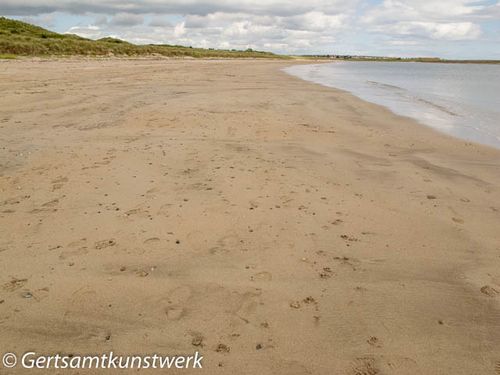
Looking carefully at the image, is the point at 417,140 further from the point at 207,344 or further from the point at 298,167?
the point at 207,344

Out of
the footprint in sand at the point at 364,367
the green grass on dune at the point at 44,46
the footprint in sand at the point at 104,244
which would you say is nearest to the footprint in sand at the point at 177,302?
the footprint in sand at the point at 104,244

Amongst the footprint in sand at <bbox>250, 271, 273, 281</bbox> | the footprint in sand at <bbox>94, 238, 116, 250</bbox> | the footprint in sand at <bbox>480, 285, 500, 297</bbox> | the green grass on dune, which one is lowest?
the footprint in sand at <bbox>250, 271, 273, 281</bbox>

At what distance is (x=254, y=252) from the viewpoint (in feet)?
13.3

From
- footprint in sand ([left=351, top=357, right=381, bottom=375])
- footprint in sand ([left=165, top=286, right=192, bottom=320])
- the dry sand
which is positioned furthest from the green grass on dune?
footprint in sand ([left=351, top=357, right=381, bottom=375])

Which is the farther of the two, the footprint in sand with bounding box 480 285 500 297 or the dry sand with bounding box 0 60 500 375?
the footprint in sand with bounding box 480 285 500 297

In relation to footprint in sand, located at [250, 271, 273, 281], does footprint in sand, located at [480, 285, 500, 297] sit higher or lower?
higher

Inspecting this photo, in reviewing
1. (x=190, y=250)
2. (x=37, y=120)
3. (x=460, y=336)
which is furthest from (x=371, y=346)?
(x=37, y=120)

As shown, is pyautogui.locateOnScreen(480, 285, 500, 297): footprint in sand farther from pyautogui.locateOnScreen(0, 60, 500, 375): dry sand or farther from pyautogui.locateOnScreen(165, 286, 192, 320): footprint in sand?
pyautogui.locateOnScreen(165, 286, 192, 320): footprint in sand

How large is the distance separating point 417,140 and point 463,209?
4363 mm

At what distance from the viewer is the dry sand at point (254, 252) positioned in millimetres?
2852

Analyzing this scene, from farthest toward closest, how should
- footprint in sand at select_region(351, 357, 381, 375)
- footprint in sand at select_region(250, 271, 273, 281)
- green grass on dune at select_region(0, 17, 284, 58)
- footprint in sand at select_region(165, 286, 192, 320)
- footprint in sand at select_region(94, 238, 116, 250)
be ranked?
green grass on dune at select_region(0, 17, 284, 58) → footprint in sand at select_region(94, 238, 116, 250) → footprint in sand at select_region(250, 271, 273, 281) → footprint in sand at select_region(165, 286, 192, 320) → footprint in sand at select_region(351, 357, 381, 375)

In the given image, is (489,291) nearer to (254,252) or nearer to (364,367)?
(364,367)

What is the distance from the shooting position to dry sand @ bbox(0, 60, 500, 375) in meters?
2.85

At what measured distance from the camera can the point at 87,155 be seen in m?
7.02
